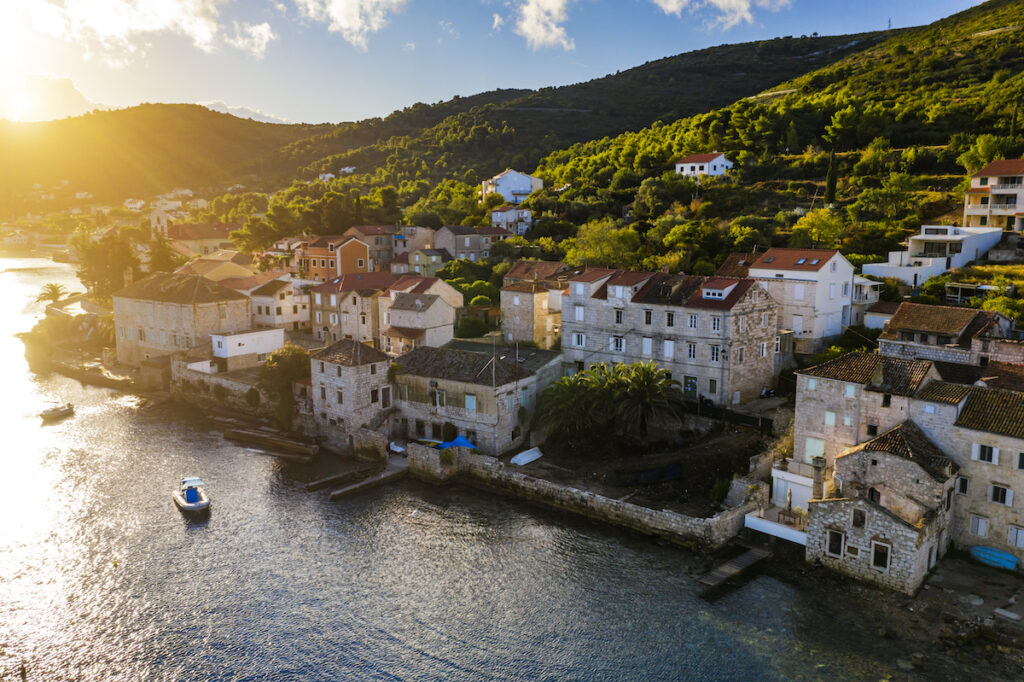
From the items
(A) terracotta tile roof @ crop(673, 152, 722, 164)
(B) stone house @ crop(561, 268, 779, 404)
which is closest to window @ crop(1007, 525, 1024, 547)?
(B) stone house @ crop(561, 268, 779, 404)

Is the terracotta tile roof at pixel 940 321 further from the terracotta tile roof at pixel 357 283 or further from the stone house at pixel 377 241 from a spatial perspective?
the stone house at pixel 377 241

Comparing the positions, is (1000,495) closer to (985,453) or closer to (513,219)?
(985,453)

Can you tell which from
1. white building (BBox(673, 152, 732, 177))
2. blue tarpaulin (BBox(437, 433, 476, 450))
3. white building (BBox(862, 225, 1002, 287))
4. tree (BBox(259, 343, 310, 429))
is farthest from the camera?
white building (BBox(673, 152, 732, 177))

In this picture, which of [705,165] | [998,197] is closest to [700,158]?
[705,165]

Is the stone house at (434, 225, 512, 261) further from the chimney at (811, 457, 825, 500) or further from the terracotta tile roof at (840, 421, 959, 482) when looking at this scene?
the terracotta tile roof at (840, 421, 959, 482)

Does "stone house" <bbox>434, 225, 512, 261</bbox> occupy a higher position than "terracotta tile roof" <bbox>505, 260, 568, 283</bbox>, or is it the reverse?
"stone house" <bbox>434, 225, 512, 261</bbox>

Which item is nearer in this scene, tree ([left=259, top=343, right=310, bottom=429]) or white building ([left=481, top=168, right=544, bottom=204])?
tree ([left=259, top=343, right=310, bottom=429])

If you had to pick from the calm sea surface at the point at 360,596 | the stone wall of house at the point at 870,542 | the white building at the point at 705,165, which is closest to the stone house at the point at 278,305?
the calm sea surface at the point at 360,596
